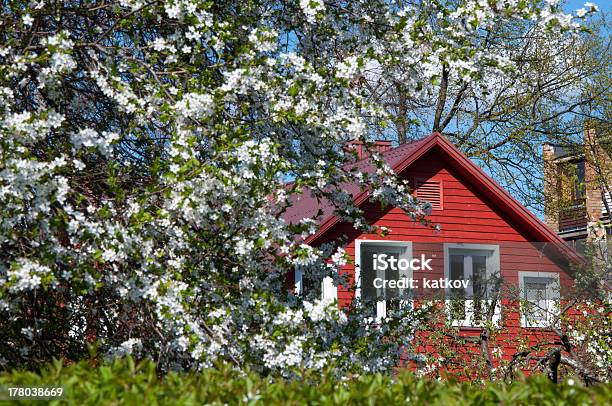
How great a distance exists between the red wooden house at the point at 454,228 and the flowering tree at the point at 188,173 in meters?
10.0

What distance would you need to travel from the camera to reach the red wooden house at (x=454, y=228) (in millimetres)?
17984

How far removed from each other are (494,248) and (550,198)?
7367 mm

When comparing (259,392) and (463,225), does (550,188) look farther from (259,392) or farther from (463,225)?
(259,392)

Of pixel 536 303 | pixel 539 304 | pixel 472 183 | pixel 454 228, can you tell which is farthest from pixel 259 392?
pixel 472 183

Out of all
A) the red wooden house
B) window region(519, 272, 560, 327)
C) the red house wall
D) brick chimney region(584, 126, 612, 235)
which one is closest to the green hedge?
window region(519, 272, 560, 327)

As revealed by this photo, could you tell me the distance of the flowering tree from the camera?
232 inches

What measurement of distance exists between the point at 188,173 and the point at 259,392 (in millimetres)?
2049

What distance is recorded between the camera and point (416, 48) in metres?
7.62

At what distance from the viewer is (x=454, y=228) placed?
18.9 m

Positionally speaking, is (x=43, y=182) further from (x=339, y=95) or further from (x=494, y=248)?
(x=494, y=248)

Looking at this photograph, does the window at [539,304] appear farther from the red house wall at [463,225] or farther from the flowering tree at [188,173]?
the red house wall at [463,225]

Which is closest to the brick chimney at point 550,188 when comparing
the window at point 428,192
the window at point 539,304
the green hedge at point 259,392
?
the window at point 428,192

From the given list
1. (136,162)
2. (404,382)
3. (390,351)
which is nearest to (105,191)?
(136,162)

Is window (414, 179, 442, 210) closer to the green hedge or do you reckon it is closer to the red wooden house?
the red wooden house
